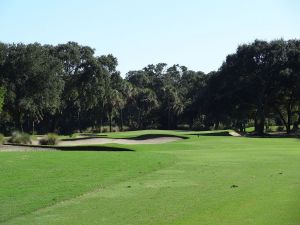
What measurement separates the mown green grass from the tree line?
34.2 metres

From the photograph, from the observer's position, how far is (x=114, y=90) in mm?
83500

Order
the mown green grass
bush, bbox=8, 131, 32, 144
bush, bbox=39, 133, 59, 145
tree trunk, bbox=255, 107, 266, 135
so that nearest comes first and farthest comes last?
1. the mown green grass
2. bush, bbox=39, 133, 59, 145
3. bush, bbox=8, 131, 32, 144
4. tree trunk, bbox=255, 107, 266, 135

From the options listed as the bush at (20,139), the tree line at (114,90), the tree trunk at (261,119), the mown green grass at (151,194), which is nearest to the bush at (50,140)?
the bush at (20,139)

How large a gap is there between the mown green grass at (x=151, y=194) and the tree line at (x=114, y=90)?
112 ft

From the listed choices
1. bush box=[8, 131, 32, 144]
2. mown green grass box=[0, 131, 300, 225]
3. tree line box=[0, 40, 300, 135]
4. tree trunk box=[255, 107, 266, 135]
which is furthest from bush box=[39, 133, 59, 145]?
tree trunk box=[255, 107, 266, 135]

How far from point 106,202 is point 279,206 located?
140 inches

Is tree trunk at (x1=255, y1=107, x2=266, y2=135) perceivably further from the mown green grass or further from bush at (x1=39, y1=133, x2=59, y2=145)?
the mown green grass

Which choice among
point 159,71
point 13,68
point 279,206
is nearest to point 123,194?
point 279,206

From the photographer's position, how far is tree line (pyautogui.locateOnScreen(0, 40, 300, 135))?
6100 cm

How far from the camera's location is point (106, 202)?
10438 millimetres

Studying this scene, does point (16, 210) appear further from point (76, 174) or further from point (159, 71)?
point (159, 71)

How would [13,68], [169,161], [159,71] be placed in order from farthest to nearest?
[159,71]
[13,68]
[169,161]

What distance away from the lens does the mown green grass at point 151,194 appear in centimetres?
873

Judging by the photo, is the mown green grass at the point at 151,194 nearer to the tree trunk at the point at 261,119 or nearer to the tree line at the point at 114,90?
the tree line at the point at 114,90
